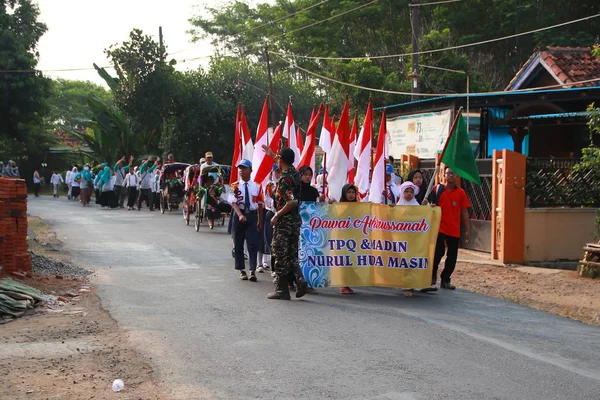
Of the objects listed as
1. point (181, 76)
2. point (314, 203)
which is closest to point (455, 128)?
point (314, 203)

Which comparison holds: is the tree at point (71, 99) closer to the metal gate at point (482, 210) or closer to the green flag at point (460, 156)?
the metal gate at point (482, 210)

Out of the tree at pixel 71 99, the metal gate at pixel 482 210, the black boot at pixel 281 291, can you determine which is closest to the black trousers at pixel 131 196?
the metal gate at pixel 482 210

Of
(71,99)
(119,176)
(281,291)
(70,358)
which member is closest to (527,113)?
(281,291)

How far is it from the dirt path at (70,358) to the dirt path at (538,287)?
6.00 metres

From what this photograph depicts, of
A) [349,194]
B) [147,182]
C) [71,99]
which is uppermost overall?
[71,99]

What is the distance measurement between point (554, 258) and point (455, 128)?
571cm

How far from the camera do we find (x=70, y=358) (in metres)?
7.25

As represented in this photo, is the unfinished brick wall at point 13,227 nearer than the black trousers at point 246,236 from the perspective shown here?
Yes

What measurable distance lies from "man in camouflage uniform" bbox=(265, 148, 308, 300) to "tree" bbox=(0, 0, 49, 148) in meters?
36.0

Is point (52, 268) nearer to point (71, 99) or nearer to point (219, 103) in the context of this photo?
point (219, 103)

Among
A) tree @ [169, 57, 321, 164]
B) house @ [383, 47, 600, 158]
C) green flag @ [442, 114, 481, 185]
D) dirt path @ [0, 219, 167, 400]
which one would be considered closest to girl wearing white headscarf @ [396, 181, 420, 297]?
green flag @ [442, 114, 481, 185]

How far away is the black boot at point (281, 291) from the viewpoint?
1048cm

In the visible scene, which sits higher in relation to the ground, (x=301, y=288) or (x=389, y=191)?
(x=389, y=191)

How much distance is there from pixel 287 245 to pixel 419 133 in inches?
532
